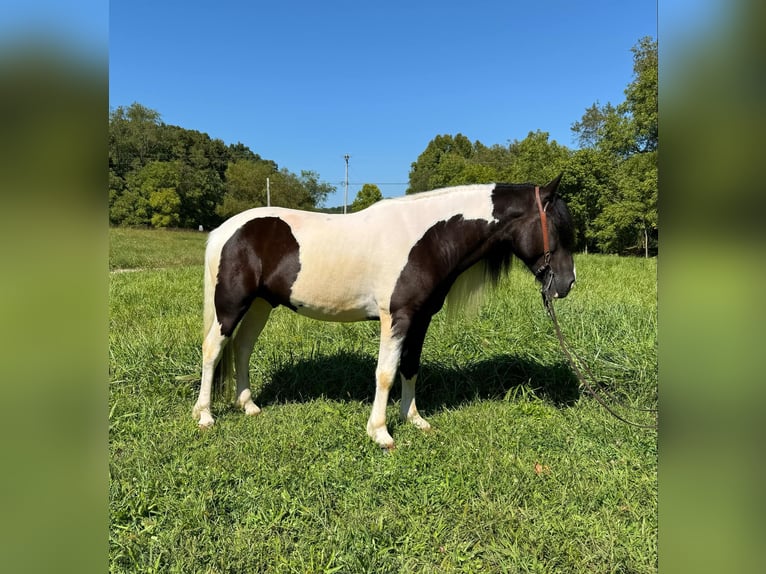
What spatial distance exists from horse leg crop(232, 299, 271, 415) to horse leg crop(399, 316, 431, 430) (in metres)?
1.38

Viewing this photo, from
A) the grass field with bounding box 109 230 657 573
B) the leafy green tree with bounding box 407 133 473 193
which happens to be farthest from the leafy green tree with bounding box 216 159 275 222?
the grass field with bounding box 109 230 657 573

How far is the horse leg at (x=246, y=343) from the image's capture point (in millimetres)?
4129

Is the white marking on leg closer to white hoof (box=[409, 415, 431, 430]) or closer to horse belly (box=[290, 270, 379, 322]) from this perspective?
white hoof (box=[409, 415, 431, 430])

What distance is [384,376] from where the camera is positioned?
3543 mm

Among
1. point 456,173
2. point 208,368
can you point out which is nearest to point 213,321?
point 208,368

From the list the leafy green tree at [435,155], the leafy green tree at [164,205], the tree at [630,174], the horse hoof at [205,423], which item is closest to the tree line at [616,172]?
the tree at [630,174]

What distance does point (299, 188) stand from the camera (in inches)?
2111
